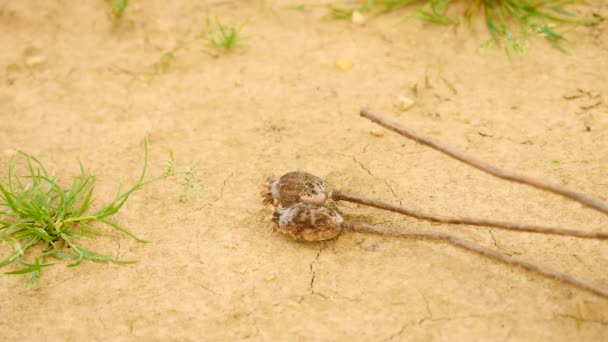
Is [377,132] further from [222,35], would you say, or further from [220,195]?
[222,35]

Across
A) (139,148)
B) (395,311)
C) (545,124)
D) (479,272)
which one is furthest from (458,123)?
(139,148)

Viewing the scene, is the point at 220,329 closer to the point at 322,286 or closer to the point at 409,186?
the point at 322,286

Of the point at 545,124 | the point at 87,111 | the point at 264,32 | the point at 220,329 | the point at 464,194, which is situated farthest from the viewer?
the point at 264,32

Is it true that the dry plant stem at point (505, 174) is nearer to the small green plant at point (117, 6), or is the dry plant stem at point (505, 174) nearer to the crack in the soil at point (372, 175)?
the crack in the soil at point (372, 175)

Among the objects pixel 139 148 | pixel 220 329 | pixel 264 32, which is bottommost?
pixel 220 329

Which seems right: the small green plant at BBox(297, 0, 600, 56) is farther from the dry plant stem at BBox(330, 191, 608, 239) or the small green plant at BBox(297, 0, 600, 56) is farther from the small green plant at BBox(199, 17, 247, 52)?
the dry plant stem at BBox(330, 191, 608, 239)
